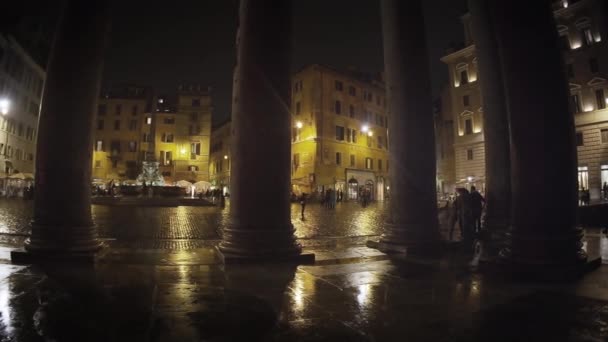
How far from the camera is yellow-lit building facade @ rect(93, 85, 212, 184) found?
61531 mm

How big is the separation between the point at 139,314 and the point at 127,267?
2379 millimetres

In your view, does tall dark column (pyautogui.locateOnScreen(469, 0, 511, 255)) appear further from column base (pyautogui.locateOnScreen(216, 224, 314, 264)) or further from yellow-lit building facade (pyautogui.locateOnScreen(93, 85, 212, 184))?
yellow-lit building facade (pyautogui.locateOnScreen(93, 85, 212, 184))

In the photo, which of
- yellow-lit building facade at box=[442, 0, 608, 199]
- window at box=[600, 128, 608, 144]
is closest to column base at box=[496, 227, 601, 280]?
yellow-lit building facade at box=[442, 0, 608, 199]

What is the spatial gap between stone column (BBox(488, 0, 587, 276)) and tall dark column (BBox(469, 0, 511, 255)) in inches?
118

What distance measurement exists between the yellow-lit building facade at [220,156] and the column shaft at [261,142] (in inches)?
2266

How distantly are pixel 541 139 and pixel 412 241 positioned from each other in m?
2.90

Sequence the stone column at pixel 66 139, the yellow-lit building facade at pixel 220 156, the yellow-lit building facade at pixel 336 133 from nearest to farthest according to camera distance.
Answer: the stone column at pixel 66 139, the yellow-lit building facade at pixel 336 133, the yellow-lit building facade at pixel 220 156

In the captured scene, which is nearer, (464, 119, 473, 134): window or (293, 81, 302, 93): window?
(464, 119, 473, 134): window

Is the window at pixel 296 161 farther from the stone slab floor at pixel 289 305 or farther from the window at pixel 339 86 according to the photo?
the stone slab floor at pixel 289 305

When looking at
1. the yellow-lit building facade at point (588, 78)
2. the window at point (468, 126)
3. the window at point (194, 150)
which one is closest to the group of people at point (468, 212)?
the yellow-lit building facade at point (588, 78)

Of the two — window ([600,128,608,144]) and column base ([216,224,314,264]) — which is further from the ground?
window ([600,128,608,144])

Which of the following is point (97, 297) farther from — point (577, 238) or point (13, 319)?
point (577, 238)

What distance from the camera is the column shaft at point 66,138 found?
5543 mm

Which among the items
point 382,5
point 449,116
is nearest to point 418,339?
point 382,5
